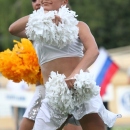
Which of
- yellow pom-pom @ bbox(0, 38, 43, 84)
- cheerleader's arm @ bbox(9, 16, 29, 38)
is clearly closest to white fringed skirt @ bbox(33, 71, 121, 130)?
cheerleader's arm @ bbox(9, 16, 29, 38)

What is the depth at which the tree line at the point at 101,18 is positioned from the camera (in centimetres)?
3400

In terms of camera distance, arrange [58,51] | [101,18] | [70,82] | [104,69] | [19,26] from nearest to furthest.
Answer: [70,82]
[58,51]
[19,26]
[104,69]
[101,18]

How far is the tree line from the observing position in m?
34.0

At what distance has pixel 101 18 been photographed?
35.0m

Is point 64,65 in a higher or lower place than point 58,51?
lower

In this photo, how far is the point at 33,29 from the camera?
16.7 ft

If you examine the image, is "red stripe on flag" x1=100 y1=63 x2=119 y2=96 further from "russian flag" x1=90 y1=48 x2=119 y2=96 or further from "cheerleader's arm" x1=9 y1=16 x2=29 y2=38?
"cheerleader's arm" x1=9 y1=16 x2=29 y2=38

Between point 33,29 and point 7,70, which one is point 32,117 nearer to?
point 7,70

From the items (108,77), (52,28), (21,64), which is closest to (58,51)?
(52,28)

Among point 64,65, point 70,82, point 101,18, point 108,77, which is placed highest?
point 101,18

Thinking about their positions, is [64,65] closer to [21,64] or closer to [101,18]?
[21,64]

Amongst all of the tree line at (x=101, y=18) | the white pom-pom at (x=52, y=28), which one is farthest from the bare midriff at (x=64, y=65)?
the tree line at (x=101, y=18)

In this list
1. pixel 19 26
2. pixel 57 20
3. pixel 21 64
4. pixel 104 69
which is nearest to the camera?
pixel 57 20

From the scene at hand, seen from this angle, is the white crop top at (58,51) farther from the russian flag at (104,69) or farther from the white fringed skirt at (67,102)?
the russian flag at (104,69)
